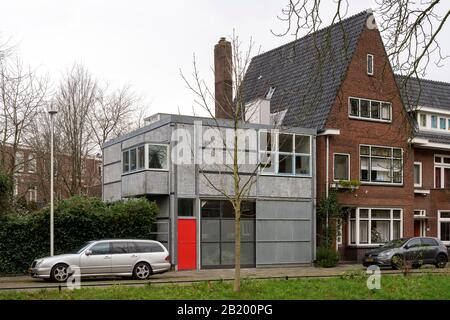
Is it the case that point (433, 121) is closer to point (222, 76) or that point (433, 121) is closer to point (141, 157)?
point (222, 76)

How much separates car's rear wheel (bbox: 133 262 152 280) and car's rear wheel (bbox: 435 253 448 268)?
14.7 m

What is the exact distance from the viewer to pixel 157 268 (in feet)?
85.6

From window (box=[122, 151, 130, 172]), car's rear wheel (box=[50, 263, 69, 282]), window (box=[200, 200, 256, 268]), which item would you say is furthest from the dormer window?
car's rear wheel (box=[50, 263, 69, 282])

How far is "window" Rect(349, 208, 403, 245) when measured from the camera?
117 feet

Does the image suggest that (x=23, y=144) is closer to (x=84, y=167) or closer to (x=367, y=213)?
(x=84, y=167)

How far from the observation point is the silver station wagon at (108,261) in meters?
24.6

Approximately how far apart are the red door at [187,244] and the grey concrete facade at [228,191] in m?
0.23

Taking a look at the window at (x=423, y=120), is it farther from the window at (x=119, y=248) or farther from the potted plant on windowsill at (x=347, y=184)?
the window at (x=119, y=248)

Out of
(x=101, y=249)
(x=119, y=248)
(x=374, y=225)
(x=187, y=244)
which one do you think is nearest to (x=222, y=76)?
(x=187, y=244)

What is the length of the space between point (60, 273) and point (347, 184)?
52.4ft

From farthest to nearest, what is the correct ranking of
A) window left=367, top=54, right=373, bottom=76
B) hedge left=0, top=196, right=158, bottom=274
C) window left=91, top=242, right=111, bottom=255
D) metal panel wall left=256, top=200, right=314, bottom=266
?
window left=367, top=54, right=373, bottom=76 < metal panel wall left=256, top=200, right=314, bottom=266 < hedge left=0, top=196, right=158, bottom=274 < window left=91, top=242, right=111, bottom=255

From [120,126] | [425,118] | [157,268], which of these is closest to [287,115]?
[425,118]

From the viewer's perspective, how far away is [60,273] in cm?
2461

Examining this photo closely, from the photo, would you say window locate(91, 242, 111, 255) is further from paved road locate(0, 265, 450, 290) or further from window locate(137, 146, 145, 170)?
window locate(137, 146, 145, 170)
